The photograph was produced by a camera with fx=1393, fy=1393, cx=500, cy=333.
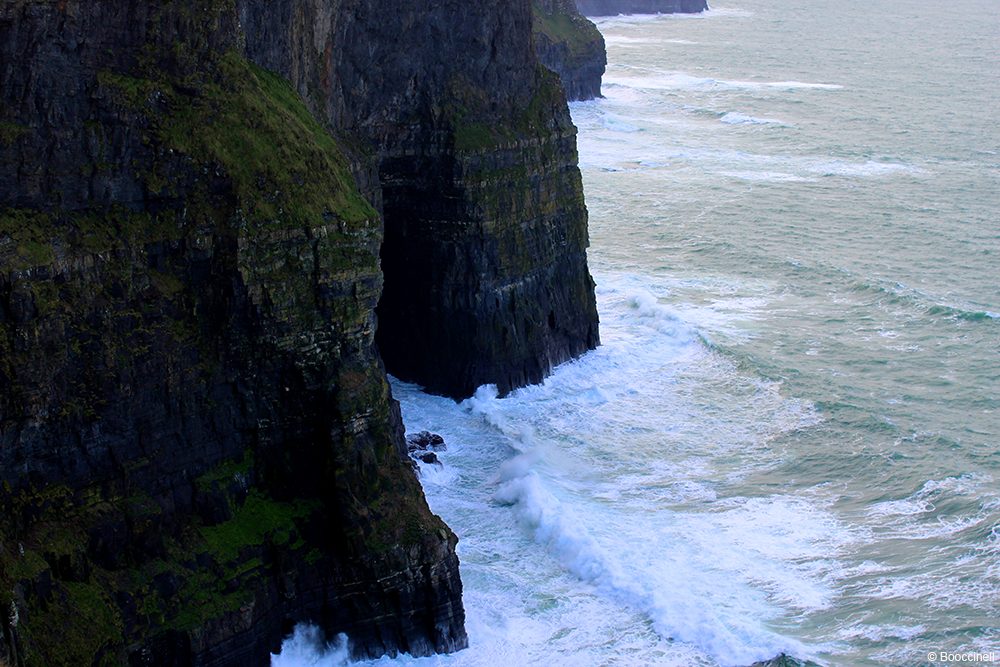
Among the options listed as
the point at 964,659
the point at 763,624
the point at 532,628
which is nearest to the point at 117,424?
the point at 532,628

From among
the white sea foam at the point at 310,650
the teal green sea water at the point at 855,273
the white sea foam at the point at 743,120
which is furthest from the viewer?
the white sea foam at the point at 743,120

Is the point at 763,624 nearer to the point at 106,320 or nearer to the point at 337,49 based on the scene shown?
the point at 106,320

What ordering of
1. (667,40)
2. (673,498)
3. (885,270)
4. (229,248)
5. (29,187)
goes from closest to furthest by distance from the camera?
(29,187) < (229,248) < (673,498) < (885,270) < (667,40)

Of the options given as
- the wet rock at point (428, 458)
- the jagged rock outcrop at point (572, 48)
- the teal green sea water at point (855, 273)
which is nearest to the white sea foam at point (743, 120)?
the teal green sea water at point (855, 273)

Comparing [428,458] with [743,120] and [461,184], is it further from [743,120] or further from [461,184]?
[743,120]

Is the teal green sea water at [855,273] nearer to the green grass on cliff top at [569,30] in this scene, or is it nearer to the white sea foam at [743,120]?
the white sea foam at [743,120]

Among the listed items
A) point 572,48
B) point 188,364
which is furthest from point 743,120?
point 188,364
